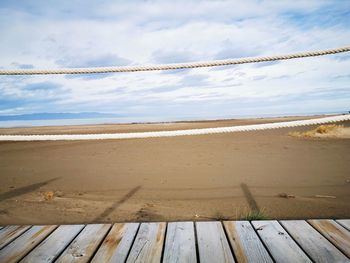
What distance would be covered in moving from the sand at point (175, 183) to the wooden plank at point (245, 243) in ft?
5.80

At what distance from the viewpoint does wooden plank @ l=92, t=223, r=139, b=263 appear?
1.82 meters

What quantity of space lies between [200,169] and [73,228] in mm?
4822

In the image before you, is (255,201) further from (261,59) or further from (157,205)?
(261,59)

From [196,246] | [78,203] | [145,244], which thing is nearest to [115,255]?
[145,244]

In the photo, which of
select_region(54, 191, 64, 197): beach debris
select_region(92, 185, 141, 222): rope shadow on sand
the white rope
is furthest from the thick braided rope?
select_region(54, 191, 64, 197): beach debris

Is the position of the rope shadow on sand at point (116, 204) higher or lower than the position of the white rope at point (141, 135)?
lower

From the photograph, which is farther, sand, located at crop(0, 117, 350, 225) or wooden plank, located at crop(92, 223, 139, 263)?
sand, located at crop(0, 117, 350, 225)

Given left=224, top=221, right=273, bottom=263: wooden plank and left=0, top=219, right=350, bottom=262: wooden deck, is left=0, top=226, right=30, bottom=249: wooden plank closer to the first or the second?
left=0, top=219, right=350, bottom=262: wooden deck

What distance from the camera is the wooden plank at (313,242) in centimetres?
177


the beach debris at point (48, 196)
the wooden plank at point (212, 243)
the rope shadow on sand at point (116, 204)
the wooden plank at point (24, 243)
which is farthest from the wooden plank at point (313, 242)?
the beach debris at point (48, 196)

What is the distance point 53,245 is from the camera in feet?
6.64

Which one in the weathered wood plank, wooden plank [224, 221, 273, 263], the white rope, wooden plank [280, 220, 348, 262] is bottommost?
the weathered wood plank

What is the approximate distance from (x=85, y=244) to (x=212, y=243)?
2.86 feet

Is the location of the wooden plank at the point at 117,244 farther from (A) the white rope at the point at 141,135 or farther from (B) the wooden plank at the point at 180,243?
(A) the white rope at the point at 141,135
